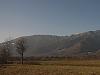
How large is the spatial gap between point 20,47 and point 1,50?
14.4 metres

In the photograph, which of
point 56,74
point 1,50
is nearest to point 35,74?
point 56,74

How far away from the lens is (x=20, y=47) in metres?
130

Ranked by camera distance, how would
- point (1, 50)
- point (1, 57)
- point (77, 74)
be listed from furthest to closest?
1. point (1, 50)
2. point (1, 57)
3. point (77, 74)

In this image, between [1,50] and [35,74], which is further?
[1,50]

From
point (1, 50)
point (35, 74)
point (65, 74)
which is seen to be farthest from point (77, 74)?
point (1, 50)

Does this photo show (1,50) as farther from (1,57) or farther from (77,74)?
(77,74)

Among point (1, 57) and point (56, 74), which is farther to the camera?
point (1, 57)

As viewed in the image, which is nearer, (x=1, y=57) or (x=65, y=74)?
(x=65, y=74)

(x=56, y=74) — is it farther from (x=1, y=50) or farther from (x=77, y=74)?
(x=1, y=50)

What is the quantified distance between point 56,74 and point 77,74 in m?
4.24

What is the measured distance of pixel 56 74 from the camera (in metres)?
46.3

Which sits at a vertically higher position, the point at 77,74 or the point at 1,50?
the point at 1,50

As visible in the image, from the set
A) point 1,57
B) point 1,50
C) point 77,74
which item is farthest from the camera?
point 1,50

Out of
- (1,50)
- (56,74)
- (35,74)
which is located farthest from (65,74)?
(1,50)
